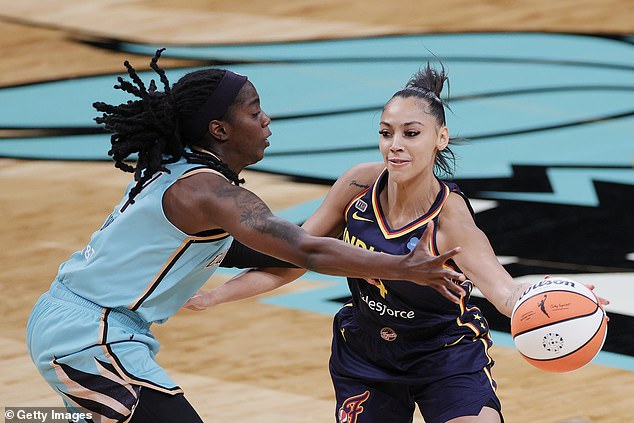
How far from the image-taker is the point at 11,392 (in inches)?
270

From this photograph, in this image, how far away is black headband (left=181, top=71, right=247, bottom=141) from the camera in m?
4.56

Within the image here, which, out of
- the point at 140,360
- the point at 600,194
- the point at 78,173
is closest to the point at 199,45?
the point at 78,173

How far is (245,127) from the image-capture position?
4582 millimetres

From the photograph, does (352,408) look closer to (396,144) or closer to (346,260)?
(396,144)

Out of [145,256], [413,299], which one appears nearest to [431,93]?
[413,299]

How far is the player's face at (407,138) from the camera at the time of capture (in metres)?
4.95

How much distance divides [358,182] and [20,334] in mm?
3403

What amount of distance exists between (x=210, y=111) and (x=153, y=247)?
57cm

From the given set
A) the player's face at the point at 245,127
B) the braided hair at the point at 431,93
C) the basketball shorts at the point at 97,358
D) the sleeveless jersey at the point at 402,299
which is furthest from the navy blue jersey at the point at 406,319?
the basketball shorts at the point at 97,358

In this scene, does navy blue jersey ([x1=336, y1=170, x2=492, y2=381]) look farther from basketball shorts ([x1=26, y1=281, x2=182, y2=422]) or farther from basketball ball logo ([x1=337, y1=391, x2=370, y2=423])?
basketball shorts ([x1=26, y1=281, x2=182, y2=422])

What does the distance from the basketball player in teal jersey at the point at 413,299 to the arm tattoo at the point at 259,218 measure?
85 cm

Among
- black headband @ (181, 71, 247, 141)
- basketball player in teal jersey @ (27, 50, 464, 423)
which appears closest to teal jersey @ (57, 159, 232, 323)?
basketball player in teal jersey @ (27, 50, 464, 423)

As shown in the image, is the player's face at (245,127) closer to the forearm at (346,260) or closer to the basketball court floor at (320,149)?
the forearm at (346,260)

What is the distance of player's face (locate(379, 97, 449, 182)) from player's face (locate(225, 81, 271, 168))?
23.4 inches
